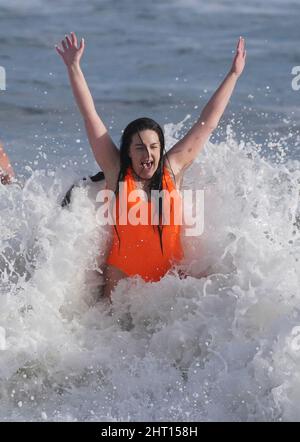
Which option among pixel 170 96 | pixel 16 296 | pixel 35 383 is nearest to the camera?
pixel 35 383

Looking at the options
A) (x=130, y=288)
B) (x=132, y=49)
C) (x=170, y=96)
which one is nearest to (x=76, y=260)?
(x=130, y=288)

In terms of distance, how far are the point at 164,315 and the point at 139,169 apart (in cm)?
78

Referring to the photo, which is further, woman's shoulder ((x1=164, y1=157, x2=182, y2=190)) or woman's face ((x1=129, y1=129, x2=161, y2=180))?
woman's shoulder ((x1=164, y1=157, x2=182, y2=190))

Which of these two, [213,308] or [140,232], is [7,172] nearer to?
[140,232]

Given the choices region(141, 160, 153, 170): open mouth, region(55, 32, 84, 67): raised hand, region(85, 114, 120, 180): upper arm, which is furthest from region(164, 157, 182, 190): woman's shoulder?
region(55, 32, 84, 67): raised hand

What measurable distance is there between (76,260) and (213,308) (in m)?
0.83

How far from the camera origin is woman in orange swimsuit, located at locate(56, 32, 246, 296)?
228 inches

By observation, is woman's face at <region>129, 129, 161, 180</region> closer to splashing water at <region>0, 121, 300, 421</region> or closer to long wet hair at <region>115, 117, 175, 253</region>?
long wet hair at <region>115, 117, 175, 253</region>

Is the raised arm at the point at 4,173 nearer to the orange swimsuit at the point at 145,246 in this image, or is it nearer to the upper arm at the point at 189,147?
the orange swimsuit at the point at 145,246

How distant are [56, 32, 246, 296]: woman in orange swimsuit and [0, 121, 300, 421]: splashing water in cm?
10

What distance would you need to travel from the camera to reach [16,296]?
18.8 ft

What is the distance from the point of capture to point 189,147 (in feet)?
19.4

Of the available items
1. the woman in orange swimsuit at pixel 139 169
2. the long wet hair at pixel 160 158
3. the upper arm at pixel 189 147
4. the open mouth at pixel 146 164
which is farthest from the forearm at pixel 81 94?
the upper arm at pixel 189 147

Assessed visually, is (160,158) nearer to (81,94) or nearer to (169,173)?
(169,173)
